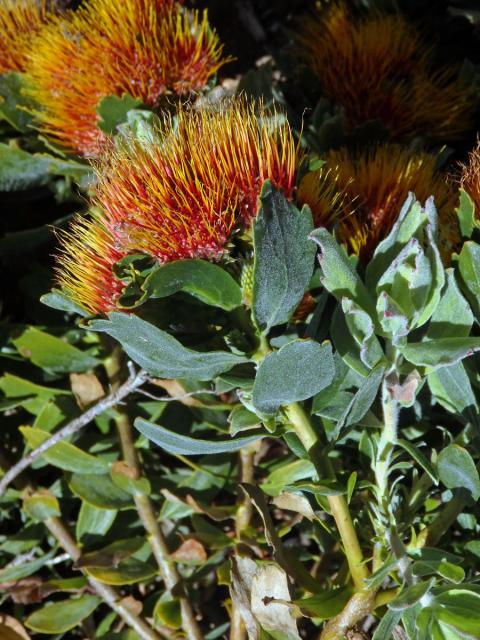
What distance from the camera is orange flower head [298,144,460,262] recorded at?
0.93m

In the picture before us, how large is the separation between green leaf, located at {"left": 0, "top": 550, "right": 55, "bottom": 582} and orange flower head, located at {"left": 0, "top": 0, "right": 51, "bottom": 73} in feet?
2.43

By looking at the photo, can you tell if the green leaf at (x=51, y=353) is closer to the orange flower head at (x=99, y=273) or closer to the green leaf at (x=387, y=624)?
the orange flower head at (x=99, y=273)

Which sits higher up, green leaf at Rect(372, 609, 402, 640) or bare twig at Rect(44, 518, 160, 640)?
green leaf at Rect(372, 609, 402, 640)

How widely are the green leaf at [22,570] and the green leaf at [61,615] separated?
0.06 metres

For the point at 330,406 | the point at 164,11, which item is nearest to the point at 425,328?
the point at 330,406

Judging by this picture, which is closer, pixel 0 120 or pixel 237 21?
pixel 0 120

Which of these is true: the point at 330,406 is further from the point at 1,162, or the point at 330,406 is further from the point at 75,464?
the point at 1,162

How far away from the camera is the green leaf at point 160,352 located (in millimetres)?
739

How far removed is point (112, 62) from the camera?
40.7 inches

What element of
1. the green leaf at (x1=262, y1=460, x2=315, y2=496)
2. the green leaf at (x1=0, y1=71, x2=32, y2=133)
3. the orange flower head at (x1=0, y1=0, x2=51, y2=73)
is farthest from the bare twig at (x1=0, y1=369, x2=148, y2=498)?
the orange flower head at (x1=0, y1=0, x2=51, y2=73)

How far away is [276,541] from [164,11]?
74cm

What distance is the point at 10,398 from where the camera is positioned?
116 centimetres

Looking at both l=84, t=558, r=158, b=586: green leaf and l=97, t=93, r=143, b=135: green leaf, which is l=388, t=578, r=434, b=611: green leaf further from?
l=97, t=93, r=143, b=135: green leaf

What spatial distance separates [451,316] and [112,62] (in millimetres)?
571
